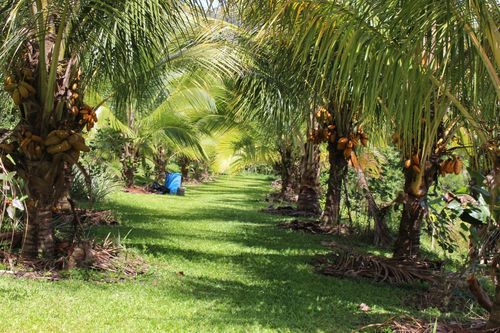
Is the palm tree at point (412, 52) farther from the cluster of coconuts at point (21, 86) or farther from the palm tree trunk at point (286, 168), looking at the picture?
the palm tree trunk at point (286, 168)

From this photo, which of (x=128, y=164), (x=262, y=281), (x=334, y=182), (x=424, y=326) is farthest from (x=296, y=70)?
(x=128, y=164)

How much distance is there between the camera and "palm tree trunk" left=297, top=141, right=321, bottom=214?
13.4m

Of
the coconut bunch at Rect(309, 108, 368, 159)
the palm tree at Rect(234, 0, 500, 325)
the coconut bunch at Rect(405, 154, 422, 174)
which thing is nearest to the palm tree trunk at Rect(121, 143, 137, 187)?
the coconut bunch at Rect(309, 108, 368, 159)

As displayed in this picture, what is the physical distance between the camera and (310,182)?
1343 centimetres

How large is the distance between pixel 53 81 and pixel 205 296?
248 centimetres

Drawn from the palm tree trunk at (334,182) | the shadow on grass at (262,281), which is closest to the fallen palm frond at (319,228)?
the palm tree trunk at (334,182)

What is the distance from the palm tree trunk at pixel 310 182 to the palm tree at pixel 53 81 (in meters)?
7.73

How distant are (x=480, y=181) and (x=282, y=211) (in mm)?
10517

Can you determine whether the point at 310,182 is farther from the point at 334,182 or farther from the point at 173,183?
the point at 173,183

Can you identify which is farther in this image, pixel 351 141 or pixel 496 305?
pixel 351 141

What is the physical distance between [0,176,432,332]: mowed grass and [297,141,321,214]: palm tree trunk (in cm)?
461

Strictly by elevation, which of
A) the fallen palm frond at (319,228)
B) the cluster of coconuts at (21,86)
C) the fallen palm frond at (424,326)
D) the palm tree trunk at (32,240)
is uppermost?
the cluster of coconuts at (21,86)

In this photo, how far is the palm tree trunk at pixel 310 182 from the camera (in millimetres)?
13414

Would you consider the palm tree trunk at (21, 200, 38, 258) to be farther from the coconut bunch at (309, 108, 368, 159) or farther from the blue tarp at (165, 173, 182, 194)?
the blue tarp at (165, 173, 182, 194)
